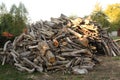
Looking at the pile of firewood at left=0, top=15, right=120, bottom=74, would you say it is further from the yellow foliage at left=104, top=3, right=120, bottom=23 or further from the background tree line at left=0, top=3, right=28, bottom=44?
the yellow foliage at left=104, top=3, right=120, bottom=23

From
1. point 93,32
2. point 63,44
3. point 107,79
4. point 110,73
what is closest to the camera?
point 107,79

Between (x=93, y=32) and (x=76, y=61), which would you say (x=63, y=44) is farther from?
(x=93, y=32)

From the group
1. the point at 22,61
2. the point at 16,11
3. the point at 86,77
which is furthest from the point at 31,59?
the point at 16,11

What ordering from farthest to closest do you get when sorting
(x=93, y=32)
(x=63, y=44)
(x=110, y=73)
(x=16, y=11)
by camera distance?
(x=16, y=11), (x=93, y=32), (x=63, y=44), (x=110, y=73)

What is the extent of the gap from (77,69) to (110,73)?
3.98 ft

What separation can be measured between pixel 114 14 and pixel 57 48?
51699 millimetres

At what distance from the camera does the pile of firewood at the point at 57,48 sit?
39.0 ft

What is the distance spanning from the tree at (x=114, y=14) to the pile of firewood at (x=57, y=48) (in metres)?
45.9

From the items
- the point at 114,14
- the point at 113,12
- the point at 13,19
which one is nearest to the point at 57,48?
the point at 13,19

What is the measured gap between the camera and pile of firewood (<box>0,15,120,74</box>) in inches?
468

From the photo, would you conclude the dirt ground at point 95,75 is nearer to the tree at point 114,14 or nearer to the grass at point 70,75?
the grass at point 70,75

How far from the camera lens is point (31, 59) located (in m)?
12.6

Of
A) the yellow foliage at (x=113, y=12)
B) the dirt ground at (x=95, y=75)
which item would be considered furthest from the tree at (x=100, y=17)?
the dirt ground at (x=95, y=75)

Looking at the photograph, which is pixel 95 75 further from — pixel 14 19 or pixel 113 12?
pixel 113 12
